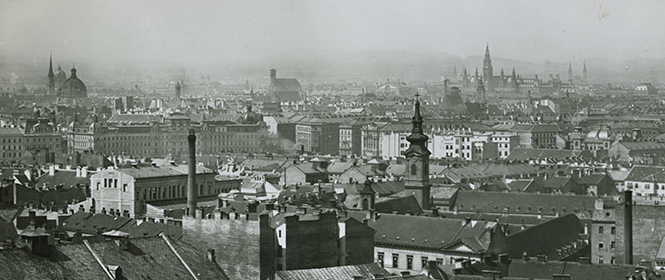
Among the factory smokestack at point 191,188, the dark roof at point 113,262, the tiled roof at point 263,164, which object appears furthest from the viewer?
Result: the tiled roof at point 263,164

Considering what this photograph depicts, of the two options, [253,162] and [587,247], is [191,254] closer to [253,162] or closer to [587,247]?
[587,247]

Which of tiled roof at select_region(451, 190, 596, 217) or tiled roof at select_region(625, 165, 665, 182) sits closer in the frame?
tiled roof at select_region(451, 190, 596, 217)

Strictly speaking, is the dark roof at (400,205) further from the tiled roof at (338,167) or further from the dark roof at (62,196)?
the tiled roof at (338,167)

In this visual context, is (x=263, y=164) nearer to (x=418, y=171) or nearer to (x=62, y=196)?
(x=418, y=171)

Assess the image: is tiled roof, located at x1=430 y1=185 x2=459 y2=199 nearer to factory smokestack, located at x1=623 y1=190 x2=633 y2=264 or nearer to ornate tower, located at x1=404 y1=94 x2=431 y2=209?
ornate tower, located at x1=404 y1=94 x2=431 y2=209

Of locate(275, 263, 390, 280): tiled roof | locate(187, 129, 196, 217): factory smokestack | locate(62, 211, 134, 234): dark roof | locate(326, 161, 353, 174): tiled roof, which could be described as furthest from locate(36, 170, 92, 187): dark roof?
locate(275, 263, 390, 280): tiled roof

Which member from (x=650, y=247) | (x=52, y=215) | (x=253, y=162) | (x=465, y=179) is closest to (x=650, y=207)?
(x=650, y=247)

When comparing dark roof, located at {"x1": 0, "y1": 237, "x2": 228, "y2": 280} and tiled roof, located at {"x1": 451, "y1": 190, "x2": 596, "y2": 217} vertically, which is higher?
dark roof, located at {"x1": 0, "y1": 237, "x2": 228, "y2": 280}

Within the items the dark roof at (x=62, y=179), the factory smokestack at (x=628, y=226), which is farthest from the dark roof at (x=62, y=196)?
the factory smokestack at (x=628, y=226)

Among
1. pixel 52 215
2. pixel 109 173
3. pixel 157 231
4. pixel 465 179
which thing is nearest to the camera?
pixel 157 231
